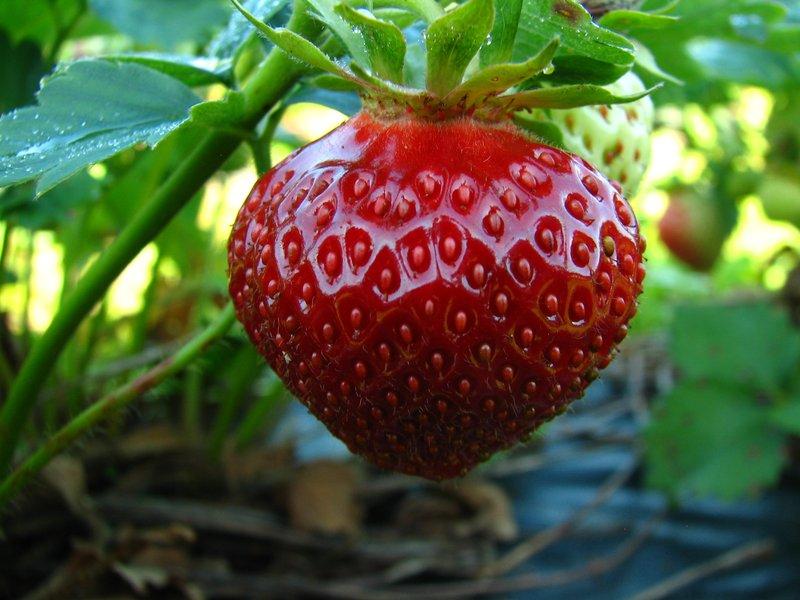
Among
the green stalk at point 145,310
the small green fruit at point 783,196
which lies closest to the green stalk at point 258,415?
the green stalk at point 145,310

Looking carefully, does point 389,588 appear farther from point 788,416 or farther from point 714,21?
point 714,21

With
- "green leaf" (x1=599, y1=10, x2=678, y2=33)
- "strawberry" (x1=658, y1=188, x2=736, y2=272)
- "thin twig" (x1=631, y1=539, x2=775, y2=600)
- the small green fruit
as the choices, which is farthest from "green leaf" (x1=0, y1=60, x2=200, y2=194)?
"strawberry" (x1=658, y1=188, x2=736, y2=272)

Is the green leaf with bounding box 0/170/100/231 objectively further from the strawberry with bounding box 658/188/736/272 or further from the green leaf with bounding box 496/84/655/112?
the strawberry with bounding box 658/188/736/272

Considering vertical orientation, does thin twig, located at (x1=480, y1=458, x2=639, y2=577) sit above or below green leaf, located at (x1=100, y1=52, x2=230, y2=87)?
below

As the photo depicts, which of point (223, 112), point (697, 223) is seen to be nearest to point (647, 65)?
point (223, 112)

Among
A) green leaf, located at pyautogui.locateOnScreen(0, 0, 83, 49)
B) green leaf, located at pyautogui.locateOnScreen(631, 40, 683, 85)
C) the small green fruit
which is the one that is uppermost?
green leaf, located at pyautogui.locateOnScreen(0, 0, 83, 49)

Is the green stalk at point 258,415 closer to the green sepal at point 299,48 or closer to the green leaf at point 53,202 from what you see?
the green leaf at point 53,202
